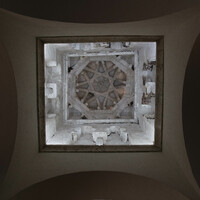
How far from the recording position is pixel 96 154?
14.7ft

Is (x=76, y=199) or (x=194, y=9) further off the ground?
(x=194, y=9)

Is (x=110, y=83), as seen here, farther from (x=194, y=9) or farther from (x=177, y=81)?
(x=194, y=9)

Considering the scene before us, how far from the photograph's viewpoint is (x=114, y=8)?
333 centimetres

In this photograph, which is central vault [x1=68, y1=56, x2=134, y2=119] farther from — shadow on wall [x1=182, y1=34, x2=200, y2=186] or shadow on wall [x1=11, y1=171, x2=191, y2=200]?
shadow on wall [x1=182, y1=34, x2=200, y2=186]

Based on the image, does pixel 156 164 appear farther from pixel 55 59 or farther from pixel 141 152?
pixel 55 59

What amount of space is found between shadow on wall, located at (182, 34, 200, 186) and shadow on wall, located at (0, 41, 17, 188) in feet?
11.7

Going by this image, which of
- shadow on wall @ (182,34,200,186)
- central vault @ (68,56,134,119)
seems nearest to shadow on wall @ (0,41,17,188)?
shadow on wall @ (182,34,200,186)

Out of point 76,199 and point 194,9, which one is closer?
point 194,9

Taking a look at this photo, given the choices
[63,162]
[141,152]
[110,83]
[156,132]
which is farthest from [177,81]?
[110,83]

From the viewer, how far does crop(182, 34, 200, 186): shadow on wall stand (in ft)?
12.5

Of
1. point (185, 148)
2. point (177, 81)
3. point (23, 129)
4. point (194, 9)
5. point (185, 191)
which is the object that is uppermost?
point (194, 9)

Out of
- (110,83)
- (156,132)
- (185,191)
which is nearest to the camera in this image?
(185,191)

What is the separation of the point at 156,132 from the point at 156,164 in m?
0.74

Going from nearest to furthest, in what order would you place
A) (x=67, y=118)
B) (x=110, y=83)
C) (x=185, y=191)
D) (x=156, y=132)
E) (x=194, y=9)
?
1. (x=194, y=9)
2. (x=185, y=191)
3. (x=156, y=132)
4. (x=67, y=118)
5. (x=110, y=83)
